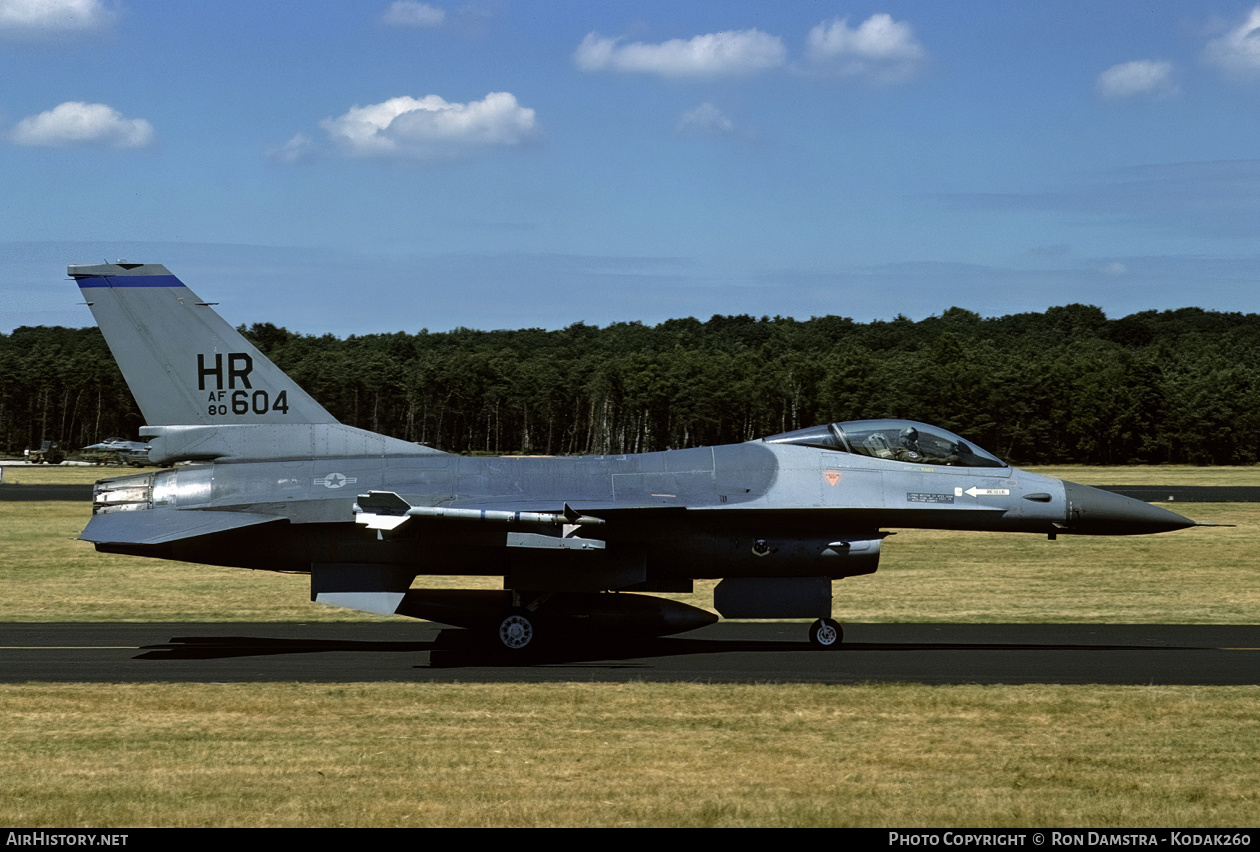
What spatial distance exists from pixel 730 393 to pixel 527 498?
68.1m

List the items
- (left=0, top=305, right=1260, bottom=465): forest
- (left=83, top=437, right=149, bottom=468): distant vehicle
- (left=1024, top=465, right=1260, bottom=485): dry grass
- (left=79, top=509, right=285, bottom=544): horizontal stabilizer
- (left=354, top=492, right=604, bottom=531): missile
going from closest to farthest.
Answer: (left=354, top=492, right=604, bottom=531): missile < (left=79, top=509, right=285, bottom=544): horizontal stabilizer < (left=1024, top=465, right=1260, bottom=485): dry grass < (left=83, top=437, right=149, bottom=468): distant vehicle < (left=0, top=305, right=1260, bottom=465): forest

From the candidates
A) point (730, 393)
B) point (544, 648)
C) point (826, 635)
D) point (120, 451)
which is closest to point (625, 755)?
point (544, 648)

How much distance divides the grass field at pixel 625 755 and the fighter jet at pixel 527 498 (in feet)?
8.52

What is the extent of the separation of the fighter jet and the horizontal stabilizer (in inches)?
1.5

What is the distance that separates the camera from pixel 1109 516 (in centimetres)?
1603

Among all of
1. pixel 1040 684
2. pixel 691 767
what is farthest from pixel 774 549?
pixel 691 767

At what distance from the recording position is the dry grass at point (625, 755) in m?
8.22

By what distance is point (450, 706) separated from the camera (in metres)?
12.1

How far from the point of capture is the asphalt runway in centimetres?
1398

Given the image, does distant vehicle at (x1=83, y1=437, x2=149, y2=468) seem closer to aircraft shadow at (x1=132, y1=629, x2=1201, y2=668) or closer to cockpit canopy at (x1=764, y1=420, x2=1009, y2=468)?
aircraft shadow at (x1=132, y1=629, x2=1201, y2=668)

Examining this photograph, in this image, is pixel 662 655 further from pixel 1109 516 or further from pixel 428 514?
pixel 1109 516

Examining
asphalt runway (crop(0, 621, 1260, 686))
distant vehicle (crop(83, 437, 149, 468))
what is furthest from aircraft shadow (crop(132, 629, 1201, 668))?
distant vehicle (crop(83, 437, 149, 468))

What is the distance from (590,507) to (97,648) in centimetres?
711
